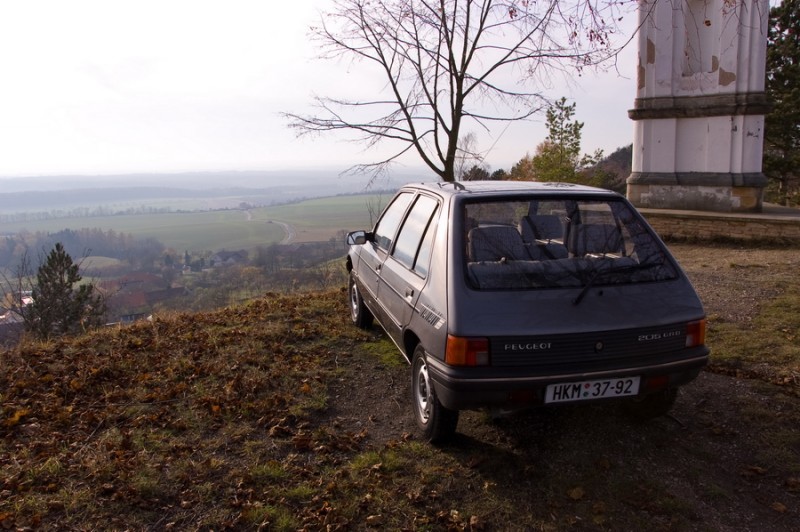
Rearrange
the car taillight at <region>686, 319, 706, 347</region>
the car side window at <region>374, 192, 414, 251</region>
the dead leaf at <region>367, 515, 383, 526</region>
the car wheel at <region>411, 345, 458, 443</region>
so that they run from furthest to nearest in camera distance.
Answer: the car side window at <region>374, 192, 414, 251</region> < the car wheel at <region>411, 345, 458, 443</region> < the car taillight at <region>686, 319, 706, 347</region> < the dead leaf at <region>367, 515, 383, 526</region>

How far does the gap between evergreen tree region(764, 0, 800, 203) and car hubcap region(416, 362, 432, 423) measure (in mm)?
25607

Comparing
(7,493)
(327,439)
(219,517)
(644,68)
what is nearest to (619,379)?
(327,439)

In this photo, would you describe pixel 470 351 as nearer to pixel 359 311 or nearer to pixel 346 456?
pixel 346 456

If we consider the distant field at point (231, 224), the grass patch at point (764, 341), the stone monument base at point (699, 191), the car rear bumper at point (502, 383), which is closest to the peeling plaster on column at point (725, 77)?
the stone monument base at point (699, 191)

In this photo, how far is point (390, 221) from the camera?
17.0 ft

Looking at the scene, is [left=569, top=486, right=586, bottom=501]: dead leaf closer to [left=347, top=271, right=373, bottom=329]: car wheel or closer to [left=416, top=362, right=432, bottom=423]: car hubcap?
[left=416, top=362, right=432, bottom=423]: car hubcap

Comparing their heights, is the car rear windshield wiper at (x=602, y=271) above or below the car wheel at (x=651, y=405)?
above

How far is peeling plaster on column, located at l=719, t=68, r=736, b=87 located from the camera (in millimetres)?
12715

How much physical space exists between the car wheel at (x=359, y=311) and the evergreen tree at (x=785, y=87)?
942 inches

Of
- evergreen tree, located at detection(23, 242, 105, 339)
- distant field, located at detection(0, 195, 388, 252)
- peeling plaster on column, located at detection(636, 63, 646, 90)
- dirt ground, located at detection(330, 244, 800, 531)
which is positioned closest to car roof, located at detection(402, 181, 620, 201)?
dirt ground, located at detection(330, 244, 800, 531)

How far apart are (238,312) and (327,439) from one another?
4.33 m

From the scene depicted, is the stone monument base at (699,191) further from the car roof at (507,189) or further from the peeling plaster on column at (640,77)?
the car roof at (507,189)

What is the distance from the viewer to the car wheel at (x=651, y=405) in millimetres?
3770

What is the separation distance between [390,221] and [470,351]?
238cm
